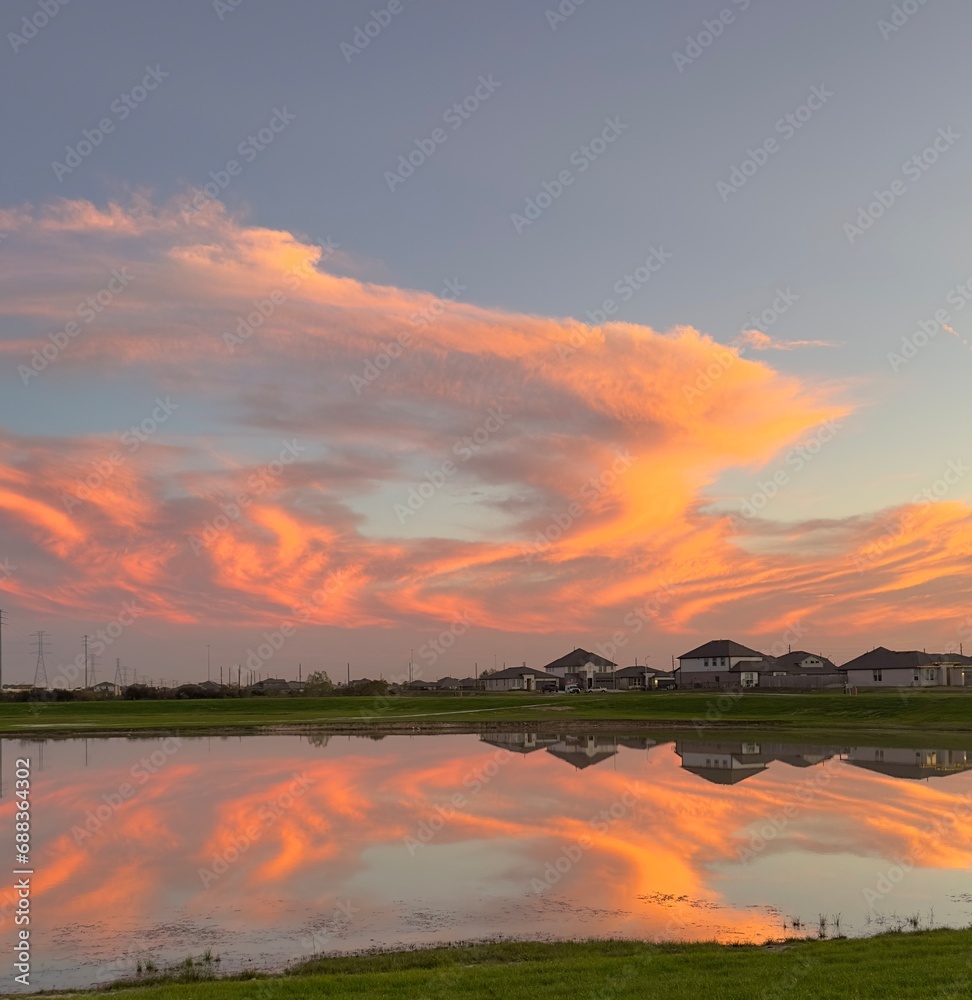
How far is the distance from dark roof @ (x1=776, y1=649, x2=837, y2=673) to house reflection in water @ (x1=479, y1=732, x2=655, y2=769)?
358 ft

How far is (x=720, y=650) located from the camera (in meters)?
162

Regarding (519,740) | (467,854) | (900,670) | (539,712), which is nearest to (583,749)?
(519,740)

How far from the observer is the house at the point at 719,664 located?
156750mm

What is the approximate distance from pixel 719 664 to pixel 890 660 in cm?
2732

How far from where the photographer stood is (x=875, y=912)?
849 inches

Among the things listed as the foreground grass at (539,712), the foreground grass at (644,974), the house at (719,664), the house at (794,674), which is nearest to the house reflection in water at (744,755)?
the foreground grass at (539,712)

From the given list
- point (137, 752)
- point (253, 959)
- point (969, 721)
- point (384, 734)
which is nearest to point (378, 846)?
point (253, 959)

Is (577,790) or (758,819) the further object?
(577,790)

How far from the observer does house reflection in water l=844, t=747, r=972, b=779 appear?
48.7 meters

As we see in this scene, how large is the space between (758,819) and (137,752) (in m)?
45.2

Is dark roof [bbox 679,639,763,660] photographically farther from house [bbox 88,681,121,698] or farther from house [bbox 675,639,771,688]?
house [bbox 88,681,121,698]

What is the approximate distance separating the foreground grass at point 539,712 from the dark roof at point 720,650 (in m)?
42.8

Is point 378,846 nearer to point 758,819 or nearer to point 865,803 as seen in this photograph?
point 758,819

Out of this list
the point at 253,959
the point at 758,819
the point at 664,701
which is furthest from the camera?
the point at 664,701
